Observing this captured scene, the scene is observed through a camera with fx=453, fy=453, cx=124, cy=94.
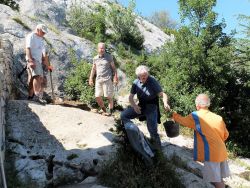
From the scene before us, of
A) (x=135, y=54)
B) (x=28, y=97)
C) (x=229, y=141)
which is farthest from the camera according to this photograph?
(x=135, y=54)

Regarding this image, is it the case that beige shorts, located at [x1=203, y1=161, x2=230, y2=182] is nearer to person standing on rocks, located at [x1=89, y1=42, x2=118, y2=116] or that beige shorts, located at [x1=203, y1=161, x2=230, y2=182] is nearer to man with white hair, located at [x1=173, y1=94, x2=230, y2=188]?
man with white hair, located at [x1=173, y1=94, x2=230, y2=188]

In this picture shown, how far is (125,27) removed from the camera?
70.4 ft

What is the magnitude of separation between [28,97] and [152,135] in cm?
476

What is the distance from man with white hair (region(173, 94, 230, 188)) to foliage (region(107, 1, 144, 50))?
567 inches

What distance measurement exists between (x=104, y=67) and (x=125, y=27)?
1051cm

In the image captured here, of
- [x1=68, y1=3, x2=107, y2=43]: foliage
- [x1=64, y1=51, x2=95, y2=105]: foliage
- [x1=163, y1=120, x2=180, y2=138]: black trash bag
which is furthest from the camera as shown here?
[x1=68, y1=3, x2=107, y2=43]: foliage

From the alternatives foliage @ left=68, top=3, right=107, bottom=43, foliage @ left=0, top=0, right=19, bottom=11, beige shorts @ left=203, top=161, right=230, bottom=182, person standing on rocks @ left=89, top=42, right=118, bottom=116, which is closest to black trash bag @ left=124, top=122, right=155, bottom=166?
beige shorts @ left=203, top=161, right=230, bottom=182

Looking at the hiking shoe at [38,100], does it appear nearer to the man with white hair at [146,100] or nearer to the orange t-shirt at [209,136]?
the man with white hair at [146,100]

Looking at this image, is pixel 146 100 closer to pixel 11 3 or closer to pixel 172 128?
pixel 172 128

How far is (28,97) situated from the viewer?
39.3 feet

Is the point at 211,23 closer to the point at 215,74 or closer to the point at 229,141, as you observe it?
the point at 215,74

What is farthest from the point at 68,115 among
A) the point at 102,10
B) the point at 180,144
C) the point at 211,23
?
the point at 102,10

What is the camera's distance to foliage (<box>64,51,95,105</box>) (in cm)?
1400

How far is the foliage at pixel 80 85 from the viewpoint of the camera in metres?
14.0
